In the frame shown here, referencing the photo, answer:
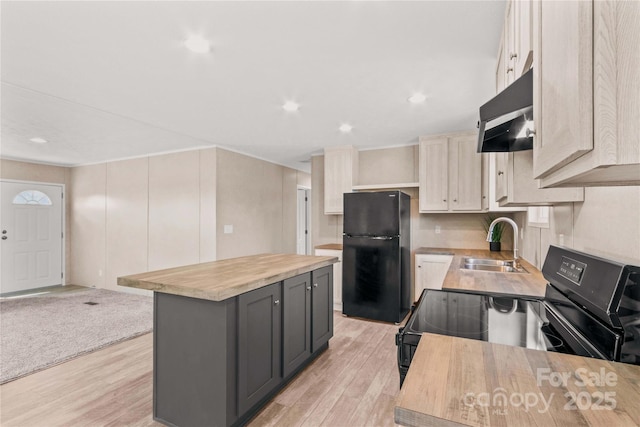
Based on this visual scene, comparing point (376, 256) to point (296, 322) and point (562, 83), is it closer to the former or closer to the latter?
point (296, 322)

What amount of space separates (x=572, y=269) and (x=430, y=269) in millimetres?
3026

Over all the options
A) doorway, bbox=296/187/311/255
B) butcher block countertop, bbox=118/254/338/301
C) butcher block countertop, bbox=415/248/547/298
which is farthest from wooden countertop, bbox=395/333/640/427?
doorway, bbox=296/187/311/255

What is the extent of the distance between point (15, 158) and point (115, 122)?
356 centimetres

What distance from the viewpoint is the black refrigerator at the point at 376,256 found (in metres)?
3.87

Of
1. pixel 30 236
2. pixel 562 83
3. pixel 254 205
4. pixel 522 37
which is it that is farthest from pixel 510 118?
pixel 30 236

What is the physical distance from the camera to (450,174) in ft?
13.2

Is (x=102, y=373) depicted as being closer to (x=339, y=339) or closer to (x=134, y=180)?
(x=339, y=339)

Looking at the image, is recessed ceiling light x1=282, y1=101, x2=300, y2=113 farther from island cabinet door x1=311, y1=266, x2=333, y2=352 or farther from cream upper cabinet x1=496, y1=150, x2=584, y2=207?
cream upper cabinet x1=496, y1=150, x2=584, y2=207

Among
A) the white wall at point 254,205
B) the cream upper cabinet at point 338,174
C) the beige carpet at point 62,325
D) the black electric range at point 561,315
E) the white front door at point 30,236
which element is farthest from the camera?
the white front door at point 30,236

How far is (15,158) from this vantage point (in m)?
5.51

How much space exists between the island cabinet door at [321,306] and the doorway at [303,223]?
4.13 metres

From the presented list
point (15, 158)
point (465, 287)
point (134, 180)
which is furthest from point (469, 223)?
point (15, 158)

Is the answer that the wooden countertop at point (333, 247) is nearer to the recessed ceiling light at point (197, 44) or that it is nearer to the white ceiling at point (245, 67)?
the white ceiling at point (245, 67)

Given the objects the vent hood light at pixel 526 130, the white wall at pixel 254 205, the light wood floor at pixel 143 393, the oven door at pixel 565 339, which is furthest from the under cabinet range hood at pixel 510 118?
the white wall at pixel 254 205
